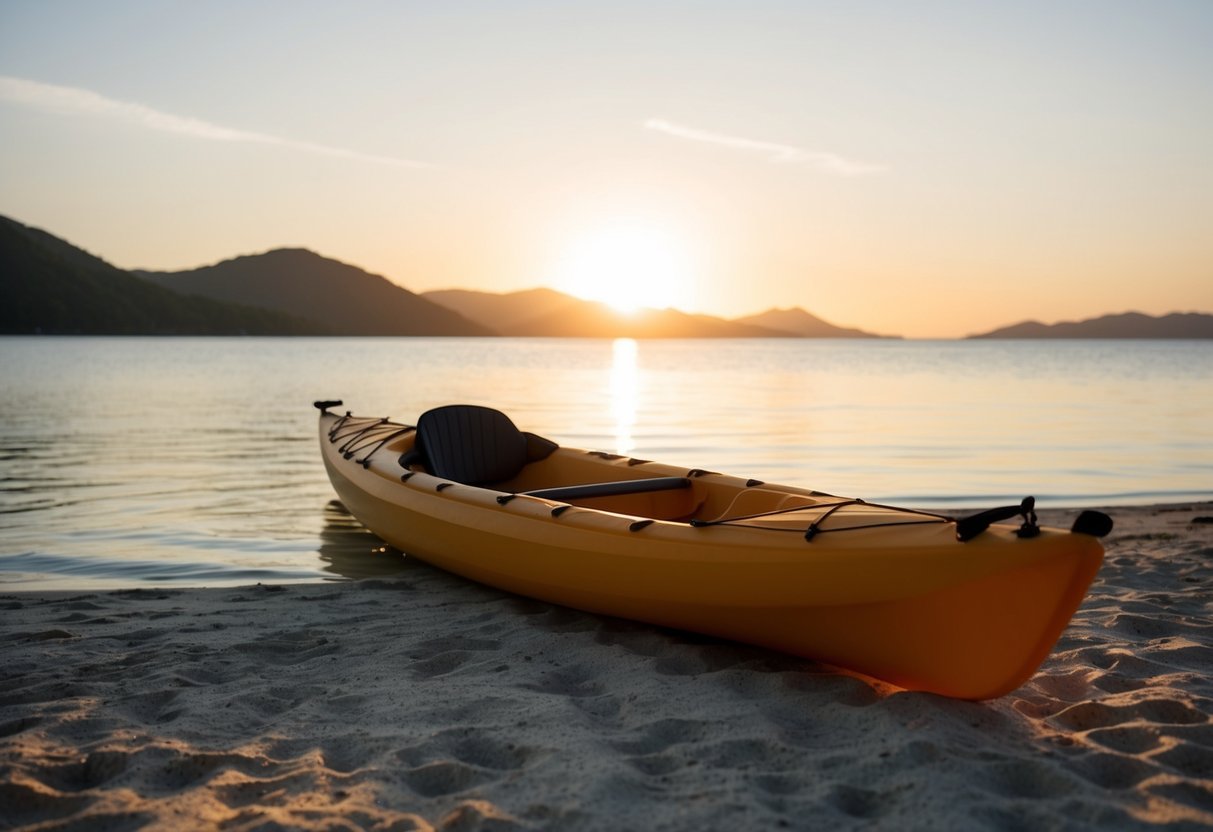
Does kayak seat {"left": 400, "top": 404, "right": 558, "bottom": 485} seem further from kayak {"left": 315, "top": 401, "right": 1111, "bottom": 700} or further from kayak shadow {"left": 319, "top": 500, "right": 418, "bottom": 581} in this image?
kayak shadow {"left": 319, "top": 500, "right": 418, "bottom": 581}

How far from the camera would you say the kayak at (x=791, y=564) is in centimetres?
307

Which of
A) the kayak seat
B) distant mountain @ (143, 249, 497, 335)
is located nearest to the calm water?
the kayak seat

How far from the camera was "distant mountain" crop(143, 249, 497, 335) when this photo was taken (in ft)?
561

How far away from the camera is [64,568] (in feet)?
21.7

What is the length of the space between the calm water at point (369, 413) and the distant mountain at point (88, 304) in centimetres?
8155

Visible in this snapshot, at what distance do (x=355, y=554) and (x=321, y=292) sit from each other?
180m

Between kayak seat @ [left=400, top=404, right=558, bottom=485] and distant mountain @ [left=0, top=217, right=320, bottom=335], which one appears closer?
kayak seat @ [left=400, top=404, right=558, bottom=485]

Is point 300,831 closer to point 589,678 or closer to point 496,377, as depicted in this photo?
point 589,678

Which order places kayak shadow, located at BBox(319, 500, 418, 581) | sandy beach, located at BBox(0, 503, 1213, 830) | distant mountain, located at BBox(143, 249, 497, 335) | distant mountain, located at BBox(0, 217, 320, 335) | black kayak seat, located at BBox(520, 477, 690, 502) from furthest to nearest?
distant mountain, located at BBox(143, 249, 497, 335), distant mountain, located at BBox(0, 217, 320, 335), kayak shadow, located at BBox(319, 500, 418, 581), black kayak seat, located at BBox(520, 477, 690, 502), sandy beach, located at BBox(0, 503, 1213, 830)

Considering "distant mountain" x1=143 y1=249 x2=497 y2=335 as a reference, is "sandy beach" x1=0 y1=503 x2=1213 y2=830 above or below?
below

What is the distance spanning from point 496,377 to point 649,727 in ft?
117

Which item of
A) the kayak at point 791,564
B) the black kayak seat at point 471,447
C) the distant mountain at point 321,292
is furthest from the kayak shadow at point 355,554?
the distant mountain at point 321,292

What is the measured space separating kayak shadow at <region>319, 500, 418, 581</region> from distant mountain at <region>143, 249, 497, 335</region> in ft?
533

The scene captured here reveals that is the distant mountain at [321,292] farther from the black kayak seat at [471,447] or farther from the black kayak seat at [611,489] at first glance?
the black kayak seat at [611,489]
